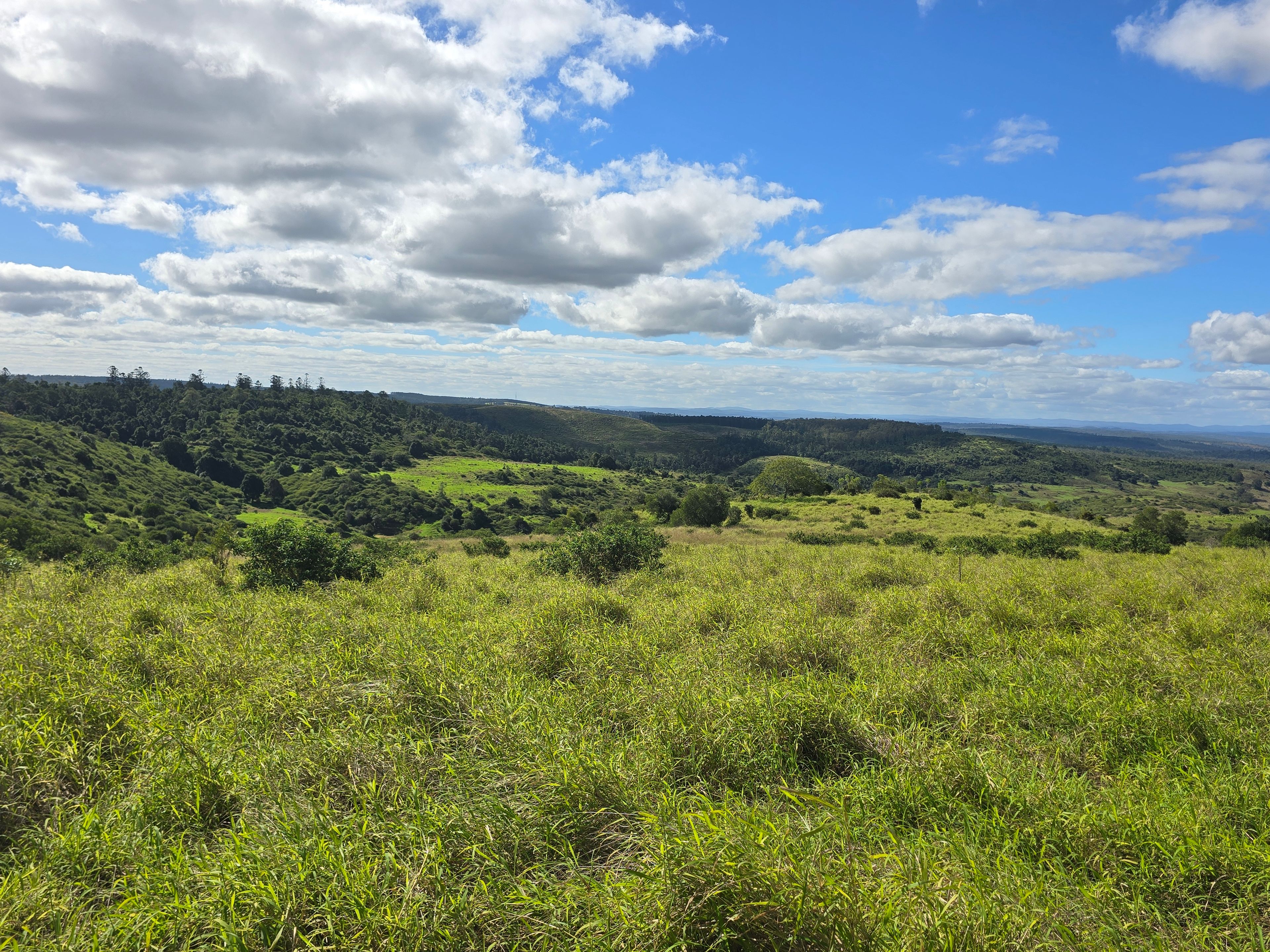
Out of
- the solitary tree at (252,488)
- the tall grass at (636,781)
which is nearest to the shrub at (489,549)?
the tall grass at (636,781)

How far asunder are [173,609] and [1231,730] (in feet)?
50.2

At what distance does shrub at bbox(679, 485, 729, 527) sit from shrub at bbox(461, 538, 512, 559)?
24.2 metres

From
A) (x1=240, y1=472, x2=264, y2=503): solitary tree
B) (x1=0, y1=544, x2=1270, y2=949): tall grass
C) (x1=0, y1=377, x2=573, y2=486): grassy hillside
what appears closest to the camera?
(x1=0, y1=544, x2=1270, y2=949): tall grass

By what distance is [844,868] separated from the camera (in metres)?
3.46

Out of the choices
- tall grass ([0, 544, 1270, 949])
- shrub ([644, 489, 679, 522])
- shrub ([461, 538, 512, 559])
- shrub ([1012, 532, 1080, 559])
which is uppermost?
tall grass ([0, 544, 1270, 949])

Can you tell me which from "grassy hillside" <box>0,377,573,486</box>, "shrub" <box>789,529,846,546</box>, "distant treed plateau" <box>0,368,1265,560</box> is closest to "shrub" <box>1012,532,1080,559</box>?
"shrub" <box>789,529,846,546</box>

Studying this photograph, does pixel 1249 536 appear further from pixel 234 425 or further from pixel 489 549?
pixel 234 425

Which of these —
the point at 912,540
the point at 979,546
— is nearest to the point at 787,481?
the point at 912,540

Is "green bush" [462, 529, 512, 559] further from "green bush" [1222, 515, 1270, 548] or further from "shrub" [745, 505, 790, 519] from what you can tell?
"green bush" [1222, 515, 1270, 548]

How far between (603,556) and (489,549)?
15.0 metres

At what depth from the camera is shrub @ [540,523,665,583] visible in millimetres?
17203

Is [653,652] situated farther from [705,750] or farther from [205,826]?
[205,826]

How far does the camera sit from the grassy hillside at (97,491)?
243 feet

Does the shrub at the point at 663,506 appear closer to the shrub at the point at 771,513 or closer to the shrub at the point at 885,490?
the shrub at the point at 771,513
